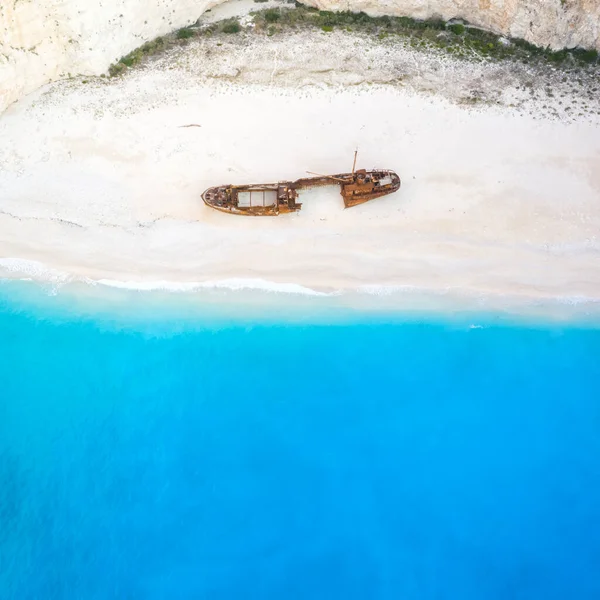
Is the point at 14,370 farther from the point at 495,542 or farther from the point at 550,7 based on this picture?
the point at 550,7

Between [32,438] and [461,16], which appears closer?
[32,438]

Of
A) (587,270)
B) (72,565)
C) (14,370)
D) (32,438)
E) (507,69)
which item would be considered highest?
(507,69)

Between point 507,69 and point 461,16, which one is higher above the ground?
point 461,16

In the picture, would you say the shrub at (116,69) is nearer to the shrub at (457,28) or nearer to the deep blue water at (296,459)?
the deep blue water at (296,459)

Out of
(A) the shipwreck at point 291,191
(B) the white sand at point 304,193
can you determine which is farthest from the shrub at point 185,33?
(A) the shipwreck at point 291,191

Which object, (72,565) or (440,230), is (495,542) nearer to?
(440,230)

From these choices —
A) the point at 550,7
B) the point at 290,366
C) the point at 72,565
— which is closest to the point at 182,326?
the point at 290,366
